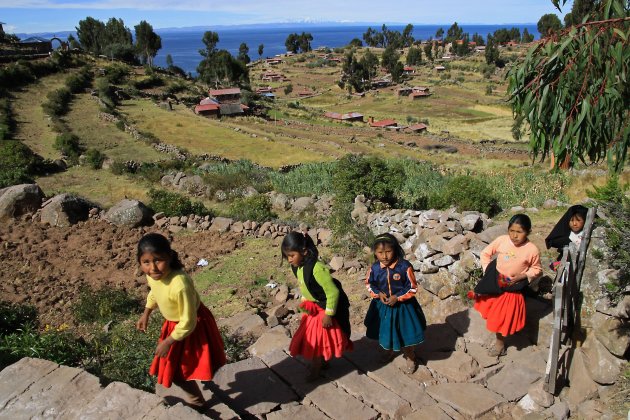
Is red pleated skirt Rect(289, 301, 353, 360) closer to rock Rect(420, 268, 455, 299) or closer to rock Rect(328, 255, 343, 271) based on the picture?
rock Rect(420, 268, 455, 299)

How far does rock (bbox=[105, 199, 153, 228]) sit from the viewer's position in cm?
1271

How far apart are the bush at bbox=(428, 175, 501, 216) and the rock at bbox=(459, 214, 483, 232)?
94.6 inches

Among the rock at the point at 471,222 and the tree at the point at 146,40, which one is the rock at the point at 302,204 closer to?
the rock at the point at 471,222

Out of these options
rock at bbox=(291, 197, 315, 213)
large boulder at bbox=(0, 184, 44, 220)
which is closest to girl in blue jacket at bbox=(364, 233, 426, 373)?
rock at bbox=(291, 197, 315, 213)

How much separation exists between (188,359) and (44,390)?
4.17 ft

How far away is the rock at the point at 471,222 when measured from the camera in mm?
8270

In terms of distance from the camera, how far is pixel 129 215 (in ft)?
41.9

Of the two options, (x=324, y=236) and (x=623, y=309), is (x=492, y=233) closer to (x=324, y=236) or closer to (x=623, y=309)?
(x=623, y=309)

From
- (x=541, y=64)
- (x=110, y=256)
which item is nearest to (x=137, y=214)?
(x=110, y=256)

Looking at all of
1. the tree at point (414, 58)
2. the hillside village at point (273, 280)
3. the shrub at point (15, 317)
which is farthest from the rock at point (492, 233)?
Result: the tree at point (414, 58)

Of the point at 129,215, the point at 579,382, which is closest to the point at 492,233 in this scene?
the point at 579,382

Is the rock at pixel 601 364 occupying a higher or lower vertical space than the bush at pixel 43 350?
higher

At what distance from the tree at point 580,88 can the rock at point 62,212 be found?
1207 cm

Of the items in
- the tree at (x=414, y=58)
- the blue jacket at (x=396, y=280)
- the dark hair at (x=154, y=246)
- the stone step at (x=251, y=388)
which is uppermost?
the tree at (x=414, y=58)
